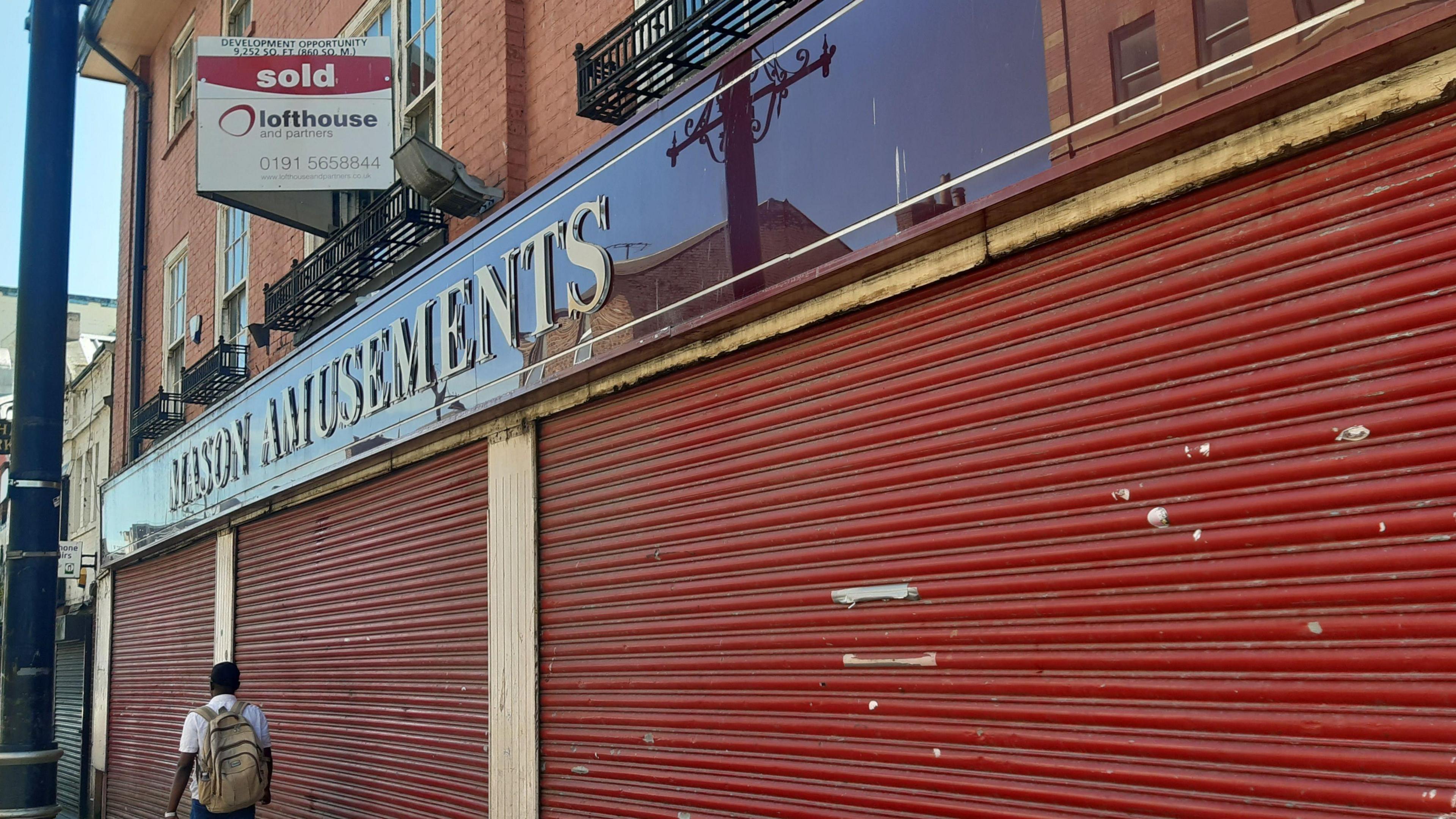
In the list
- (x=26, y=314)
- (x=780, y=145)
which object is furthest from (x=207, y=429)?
(x=780, y=145)

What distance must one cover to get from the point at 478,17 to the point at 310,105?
78.5 inches

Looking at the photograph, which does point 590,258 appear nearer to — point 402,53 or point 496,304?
point 496,304

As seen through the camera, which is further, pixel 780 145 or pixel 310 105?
pixel 310 105

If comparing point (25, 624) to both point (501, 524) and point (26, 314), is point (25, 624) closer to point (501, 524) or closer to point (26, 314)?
point (26, 314)

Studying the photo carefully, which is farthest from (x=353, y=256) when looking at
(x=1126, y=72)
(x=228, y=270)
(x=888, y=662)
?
(x=1126, y=72)

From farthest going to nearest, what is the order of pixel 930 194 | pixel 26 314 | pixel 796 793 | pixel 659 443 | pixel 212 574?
pixel 212 574 → pixel 26 314 → pixel 659 443 → pixel 796 793 → pixel 930 194

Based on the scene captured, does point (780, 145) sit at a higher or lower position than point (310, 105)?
lower

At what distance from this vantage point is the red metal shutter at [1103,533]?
3189mm

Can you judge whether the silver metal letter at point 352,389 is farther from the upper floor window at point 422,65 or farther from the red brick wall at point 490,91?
the upper floor window at point 422,65

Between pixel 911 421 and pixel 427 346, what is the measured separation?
4.42 m

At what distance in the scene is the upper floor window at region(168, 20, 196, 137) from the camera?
15.9 meters

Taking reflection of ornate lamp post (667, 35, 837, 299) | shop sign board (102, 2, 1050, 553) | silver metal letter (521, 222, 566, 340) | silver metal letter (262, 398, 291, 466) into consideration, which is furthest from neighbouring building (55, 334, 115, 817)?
reflection of ornate lamp post (667, 35, 837, 299)

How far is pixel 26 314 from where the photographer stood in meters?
9.39

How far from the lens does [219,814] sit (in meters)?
7.34
